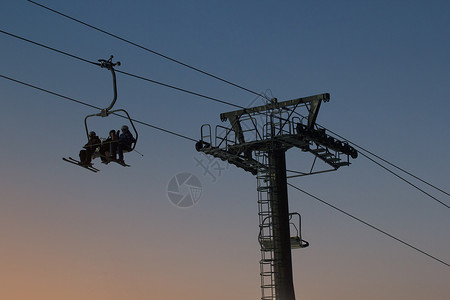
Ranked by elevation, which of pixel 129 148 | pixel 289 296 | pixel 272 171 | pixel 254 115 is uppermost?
pixel 254 115

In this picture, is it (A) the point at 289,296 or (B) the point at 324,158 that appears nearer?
(A) the point at 289,296

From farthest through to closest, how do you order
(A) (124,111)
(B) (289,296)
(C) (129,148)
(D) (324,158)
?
1. (D) (324,158)
2. (B) (289,296)
3. (C) (129,148)
4. (A) (124,111)

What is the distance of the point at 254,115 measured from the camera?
35.7 meters

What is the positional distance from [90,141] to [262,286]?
978 cm

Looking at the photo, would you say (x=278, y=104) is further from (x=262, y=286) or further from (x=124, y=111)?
(x=124, y=111)

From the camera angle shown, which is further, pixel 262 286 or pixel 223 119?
pixel 223 119

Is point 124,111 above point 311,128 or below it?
below

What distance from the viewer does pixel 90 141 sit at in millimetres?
29000

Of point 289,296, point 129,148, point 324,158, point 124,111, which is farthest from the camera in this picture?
point 324,158

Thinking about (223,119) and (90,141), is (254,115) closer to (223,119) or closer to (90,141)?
(223,119)

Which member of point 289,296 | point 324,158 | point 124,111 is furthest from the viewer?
point 324,158

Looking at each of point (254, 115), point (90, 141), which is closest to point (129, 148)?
point (90, 141)

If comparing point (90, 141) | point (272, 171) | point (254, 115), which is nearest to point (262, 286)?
point (272, 171)

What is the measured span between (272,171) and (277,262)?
12.5 ft
